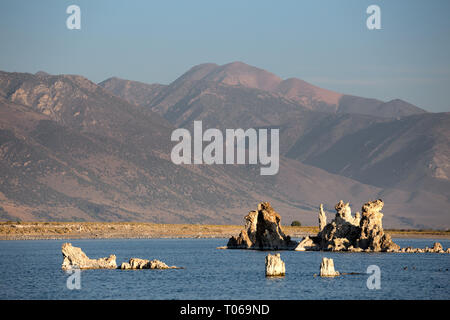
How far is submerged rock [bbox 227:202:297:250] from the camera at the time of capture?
132125mm

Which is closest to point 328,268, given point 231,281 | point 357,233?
point 231,281

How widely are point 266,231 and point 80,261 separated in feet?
167

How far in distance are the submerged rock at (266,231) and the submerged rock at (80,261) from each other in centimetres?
4625

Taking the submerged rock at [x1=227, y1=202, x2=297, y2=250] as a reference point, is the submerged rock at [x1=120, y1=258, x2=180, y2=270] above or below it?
below

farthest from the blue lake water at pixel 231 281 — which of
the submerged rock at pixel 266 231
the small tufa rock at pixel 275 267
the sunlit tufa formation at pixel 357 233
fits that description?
the submerged rock at pixel 266 231

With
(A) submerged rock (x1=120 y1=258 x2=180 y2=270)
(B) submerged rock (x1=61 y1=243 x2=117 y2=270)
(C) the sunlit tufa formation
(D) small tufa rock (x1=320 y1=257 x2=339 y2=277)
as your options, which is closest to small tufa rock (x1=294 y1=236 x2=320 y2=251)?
(C) the sunlit tufa formation

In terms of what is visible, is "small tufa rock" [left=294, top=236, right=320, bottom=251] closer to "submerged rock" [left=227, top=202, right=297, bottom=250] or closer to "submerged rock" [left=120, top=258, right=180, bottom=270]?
"submerged rock" [left=227, top=202, right=297, bottom=250]

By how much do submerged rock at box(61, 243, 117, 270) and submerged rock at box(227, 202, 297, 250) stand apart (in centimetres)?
4625

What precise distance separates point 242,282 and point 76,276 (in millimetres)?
15650

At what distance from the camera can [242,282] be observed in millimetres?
78438

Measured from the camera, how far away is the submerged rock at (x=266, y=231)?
5202 inches

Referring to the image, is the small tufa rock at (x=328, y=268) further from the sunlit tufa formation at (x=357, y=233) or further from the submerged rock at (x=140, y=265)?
the sunlit tufa formation at (x=357, y=233)

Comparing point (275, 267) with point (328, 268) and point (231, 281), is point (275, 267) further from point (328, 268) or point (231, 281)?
point (328, 268)
